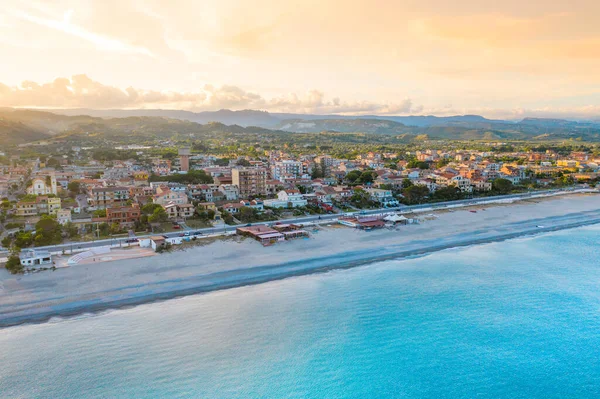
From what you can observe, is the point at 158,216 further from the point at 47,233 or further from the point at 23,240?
the point at 23,240

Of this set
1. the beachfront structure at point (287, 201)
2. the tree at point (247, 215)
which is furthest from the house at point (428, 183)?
the tree at point (247, 215)

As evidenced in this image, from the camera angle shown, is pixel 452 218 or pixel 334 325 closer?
pixel 334 325

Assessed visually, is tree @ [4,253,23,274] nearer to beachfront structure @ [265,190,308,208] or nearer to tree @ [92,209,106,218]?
tree @ [92,209,106,218]

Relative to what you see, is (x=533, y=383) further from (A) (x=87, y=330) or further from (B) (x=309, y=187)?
(B) (x=309, y=187)

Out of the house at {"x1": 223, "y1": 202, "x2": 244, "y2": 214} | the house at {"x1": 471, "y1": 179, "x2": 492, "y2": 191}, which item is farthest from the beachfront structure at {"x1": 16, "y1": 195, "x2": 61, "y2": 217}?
the house at {"x1": 471, "y1": 179, "x2": 492, "y2": 191}

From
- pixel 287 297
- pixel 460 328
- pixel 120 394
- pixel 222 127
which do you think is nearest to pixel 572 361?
pixel 460 328

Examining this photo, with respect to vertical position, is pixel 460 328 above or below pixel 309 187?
below
